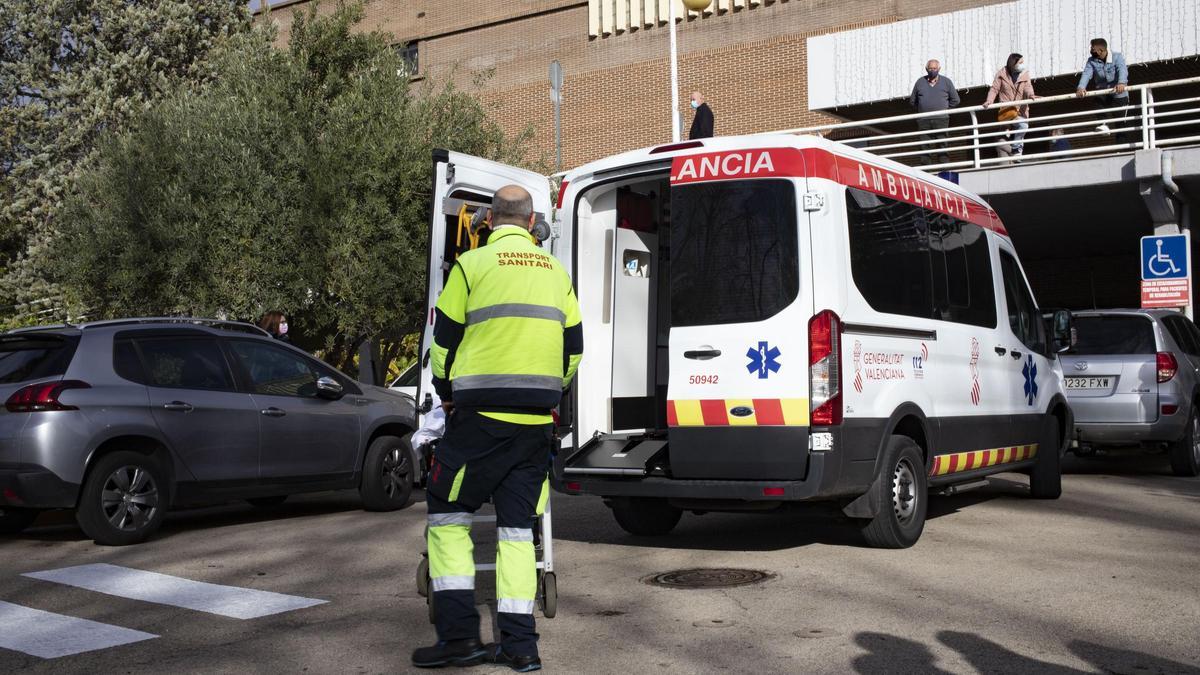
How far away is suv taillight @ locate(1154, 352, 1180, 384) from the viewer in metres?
12.9

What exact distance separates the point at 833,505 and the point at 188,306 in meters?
12.1

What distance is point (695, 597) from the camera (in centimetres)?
679

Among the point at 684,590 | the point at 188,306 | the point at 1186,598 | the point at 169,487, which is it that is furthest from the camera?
the point at 188,306

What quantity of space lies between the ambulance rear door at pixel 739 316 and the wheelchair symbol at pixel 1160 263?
39.1 feet

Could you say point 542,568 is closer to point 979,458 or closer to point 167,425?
point 979,458

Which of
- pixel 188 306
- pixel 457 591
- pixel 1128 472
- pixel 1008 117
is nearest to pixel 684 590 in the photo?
pixel 457 591

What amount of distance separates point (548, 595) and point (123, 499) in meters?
4.72

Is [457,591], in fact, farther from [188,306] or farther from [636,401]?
[188,306]

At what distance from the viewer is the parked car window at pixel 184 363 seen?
1002 cm

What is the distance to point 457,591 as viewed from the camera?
519 centimetres

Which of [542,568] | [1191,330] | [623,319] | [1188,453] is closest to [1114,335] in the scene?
[1188,453]

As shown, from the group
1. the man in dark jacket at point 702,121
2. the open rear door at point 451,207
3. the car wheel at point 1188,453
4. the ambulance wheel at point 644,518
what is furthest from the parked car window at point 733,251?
the man in dark jacket at point 702,121

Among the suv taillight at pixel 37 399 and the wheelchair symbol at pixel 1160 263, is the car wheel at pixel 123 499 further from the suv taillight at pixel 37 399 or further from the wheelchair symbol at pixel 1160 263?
the wheelchair symbol at pixel 1160 263

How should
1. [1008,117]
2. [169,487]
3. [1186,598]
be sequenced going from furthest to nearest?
[1008,117] → [169,487] → [1186,598]
